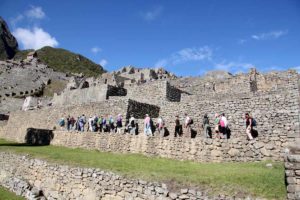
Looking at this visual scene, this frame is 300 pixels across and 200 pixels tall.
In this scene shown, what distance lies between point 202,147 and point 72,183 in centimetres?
555

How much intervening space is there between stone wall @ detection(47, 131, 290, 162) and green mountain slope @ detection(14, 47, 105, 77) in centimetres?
→ 9579

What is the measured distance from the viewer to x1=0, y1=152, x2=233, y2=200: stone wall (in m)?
9.23

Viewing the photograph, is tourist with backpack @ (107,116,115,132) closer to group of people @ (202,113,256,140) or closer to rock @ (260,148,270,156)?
group of people @ (202,113,256,140)

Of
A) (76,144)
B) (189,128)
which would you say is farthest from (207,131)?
(76,144)

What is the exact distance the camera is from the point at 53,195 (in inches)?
511

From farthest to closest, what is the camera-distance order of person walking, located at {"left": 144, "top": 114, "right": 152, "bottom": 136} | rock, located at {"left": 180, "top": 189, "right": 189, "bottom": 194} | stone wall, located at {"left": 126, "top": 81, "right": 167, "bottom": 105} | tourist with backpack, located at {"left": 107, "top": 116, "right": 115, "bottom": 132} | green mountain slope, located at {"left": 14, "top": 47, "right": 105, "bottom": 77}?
1. green mountain slope, located at {"left": 14, "top": 47, "right": 105, "bottom": 77}
2. stone wall, located at {"left": 126, "top": 81, "right": 167, "bottom": 105}
3. tourist with backpack, located at {"left": 107, "top": 116, "right": 115, "bottom": 132}
4. person walking, located at {"left": 144, "top": 114, "right": 152, "bottom": 136}
5. rock, located at {"left": 180, "top": 189, "right": 189, "bottom": 194}

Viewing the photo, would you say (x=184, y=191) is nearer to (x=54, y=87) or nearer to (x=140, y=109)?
(x=140, y=109)

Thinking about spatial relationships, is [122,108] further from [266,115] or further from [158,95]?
[266,115]

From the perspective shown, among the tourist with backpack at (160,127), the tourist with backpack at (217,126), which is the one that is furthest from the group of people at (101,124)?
the tourist with backpack at (217,126)

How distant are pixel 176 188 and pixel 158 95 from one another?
14.5 meters

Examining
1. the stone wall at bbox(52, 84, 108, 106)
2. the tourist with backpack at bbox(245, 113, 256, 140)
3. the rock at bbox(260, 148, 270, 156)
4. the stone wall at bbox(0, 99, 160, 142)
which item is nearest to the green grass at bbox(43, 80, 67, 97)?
the stone wall at bbox(52, 84, 108, 106)

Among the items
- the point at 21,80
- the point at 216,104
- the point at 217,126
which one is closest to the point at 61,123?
the point at 216,104

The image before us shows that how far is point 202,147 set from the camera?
1312 cm

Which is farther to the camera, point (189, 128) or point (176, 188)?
point (189, 128)
